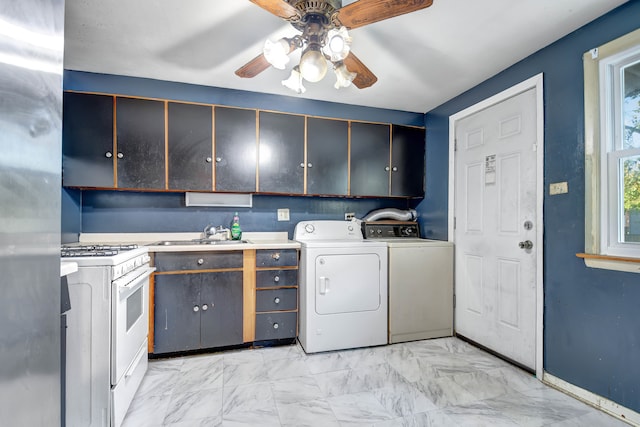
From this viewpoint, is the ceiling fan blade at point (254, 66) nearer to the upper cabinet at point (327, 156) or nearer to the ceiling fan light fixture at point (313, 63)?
the ceiling fan light fixture at point (313, 63)

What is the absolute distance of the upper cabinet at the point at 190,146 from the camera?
101 inches

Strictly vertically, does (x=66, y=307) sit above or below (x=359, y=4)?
below

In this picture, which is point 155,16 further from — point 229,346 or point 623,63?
Answer: point 623,63

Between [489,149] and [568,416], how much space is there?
191 cm

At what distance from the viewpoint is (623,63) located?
1.74m

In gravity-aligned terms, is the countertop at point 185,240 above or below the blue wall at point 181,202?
below

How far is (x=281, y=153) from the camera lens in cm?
284

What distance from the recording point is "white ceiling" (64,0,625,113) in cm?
175

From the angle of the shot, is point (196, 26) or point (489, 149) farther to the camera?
point (489, 149)

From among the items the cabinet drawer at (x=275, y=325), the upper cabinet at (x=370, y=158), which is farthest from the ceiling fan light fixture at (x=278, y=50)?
the cabinet drawer at (x=275, y=325)

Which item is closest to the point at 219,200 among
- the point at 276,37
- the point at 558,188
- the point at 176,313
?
the point at 176,313

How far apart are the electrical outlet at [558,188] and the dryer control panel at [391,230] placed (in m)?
1.48

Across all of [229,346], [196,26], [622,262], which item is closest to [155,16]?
[196,26]

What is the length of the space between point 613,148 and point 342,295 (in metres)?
2.05
